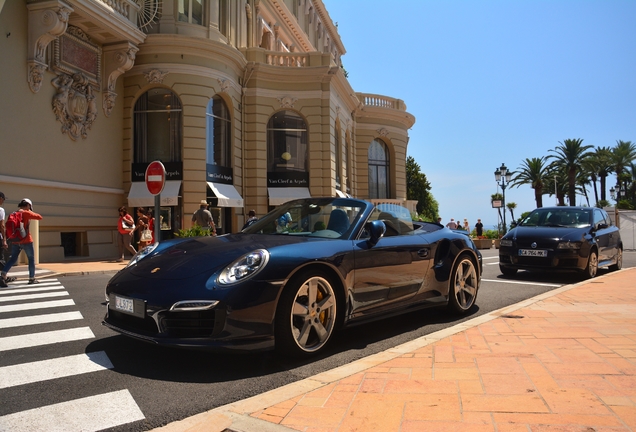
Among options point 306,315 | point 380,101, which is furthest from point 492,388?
point 380,101

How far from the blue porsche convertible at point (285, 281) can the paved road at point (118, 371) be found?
250 millimetres

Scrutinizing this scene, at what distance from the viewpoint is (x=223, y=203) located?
21.1 metres

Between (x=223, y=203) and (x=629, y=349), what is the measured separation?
59.2 ft

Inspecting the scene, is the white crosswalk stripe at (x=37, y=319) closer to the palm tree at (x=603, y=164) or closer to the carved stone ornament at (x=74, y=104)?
the carved stone ornament at (x=74, y=104)

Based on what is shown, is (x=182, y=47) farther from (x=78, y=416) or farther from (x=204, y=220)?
(x=78, y=416)

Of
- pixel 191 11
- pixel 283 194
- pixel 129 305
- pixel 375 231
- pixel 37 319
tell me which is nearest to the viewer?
pixel 129 305

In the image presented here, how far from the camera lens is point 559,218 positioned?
11133 mm

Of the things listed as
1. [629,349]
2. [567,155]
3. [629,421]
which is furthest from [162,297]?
[567,155]

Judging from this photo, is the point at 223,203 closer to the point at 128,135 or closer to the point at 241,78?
→ the point at 128,135

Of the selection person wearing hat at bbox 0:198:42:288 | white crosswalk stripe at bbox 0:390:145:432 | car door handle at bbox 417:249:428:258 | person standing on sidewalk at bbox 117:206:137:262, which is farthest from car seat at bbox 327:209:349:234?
person standing on sidewalk at bbox 117:206:137:262

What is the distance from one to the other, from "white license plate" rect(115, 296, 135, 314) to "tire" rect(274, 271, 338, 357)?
1.09 meters

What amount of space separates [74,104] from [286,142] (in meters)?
10.2

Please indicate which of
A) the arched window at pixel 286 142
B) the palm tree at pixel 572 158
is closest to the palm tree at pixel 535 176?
the palm tree at pixel 572 158

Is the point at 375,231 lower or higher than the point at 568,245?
higher
